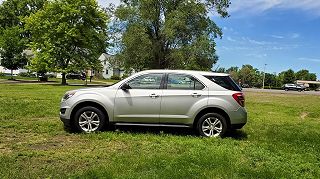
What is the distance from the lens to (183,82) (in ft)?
31.6

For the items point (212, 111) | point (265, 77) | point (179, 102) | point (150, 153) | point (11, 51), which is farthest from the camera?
point (265, 77)

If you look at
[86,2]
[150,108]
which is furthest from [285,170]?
[86,2]

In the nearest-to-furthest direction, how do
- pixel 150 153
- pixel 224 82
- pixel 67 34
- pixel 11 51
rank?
1. pixel 150 153
2. pixel 224 82
3. pixel 67 34
4. pixel 11 51

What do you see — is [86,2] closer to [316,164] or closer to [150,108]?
[150,108]

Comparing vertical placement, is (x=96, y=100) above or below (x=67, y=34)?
below

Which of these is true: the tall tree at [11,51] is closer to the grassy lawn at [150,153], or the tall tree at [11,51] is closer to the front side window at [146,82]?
the grassy lawn at [150,153]

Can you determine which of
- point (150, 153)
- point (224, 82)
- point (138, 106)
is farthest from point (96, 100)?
point (224, 82)

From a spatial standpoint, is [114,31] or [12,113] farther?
[114,31]

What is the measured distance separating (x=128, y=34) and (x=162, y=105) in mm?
31573

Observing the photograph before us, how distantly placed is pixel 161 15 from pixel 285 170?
37182 mm

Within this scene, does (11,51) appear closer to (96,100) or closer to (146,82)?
(96,100)

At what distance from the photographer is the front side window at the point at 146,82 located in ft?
31.6

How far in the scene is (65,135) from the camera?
30.0 ft

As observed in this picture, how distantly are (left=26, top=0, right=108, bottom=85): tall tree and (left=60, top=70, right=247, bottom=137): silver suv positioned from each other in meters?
35.5
